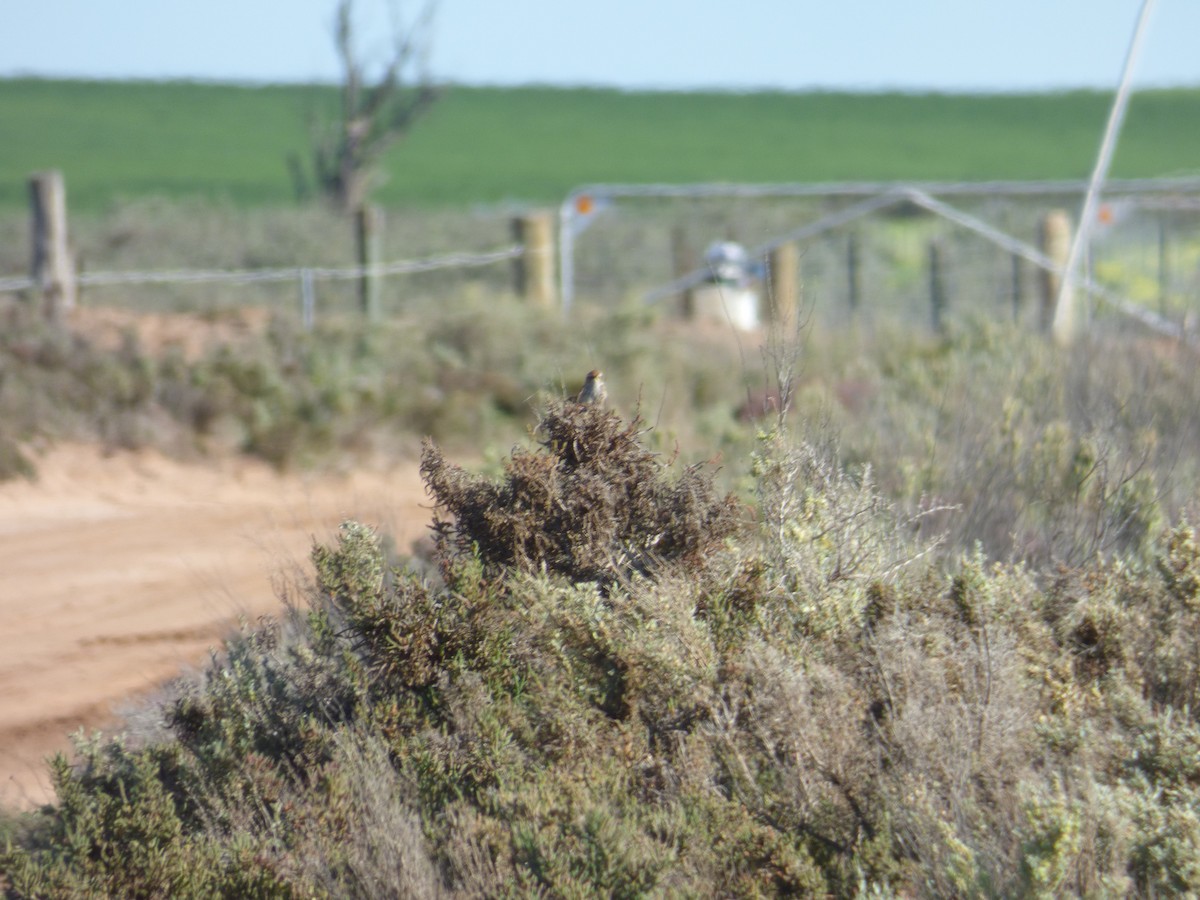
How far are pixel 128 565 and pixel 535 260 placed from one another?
691cm

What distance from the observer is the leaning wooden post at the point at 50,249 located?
11172 millimetres

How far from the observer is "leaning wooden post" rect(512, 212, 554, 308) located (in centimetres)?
1416

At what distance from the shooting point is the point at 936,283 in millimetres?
16078

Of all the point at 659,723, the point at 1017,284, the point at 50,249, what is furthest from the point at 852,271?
the point at 659,723

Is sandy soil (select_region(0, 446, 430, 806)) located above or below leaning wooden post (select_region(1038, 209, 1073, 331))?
below

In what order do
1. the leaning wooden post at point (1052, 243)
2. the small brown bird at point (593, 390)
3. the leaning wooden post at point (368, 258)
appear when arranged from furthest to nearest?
the leaning wooden post at point (1052, 243), the leaning wooden post at point (368, 258), the small brown bird at point (593, 390)

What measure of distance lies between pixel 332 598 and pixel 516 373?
7505mm

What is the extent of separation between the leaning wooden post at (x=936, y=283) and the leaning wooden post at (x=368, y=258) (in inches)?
249

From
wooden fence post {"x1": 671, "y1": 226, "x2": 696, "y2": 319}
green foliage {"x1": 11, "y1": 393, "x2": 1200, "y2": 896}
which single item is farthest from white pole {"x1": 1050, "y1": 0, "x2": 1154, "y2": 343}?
wooden fence post {"x1": 671, "y1": 226, "x2": 696, "y2": 319}

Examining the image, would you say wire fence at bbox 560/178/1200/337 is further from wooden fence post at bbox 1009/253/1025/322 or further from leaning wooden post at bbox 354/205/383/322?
leaning wooden post at bbox 354/205/383/322

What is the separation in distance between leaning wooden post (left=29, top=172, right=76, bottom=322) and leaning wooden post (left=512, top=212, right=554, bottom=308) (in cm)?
442

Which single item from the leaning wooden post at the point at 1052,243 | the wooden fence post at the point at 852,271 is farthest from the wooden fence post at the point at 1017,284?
the wooden fence post at the point at 852,271

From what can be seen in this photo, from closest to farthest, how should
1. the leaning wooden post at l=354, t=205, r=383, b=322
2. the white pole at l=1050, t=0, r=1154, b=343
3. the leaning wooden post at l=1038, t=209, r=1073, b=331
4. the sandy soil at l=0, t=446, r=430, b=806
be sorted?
the sandy soil at l=0, t=446, r=430, b=806 < the white pole at l=1050, t=0, r=1154, b=343 < the leaning wooden post at l=354, t=205, r=383, b=322 < the leaning wooden post at l=1038, t=209, r=1073, b=331

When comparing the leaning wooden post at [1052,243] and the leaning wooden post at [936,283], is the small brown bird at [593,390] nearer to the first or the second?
the leaning wooden post at [1052,243]
